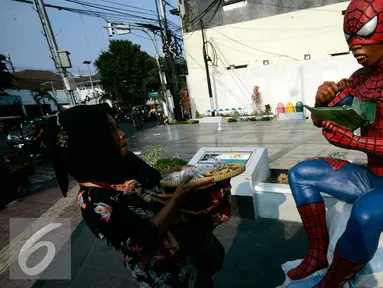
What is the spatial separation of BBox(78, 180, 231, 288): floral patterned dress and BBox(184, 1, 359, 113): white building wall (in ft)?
46.3

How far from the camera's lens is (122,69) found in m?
23.7

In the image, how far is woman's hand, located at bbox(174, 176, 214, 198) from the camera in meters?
1.37

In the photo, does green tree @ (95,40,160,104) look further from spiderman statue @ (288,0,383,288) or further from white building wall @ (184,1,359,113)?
spiderman statue @ (288,0,383,288)

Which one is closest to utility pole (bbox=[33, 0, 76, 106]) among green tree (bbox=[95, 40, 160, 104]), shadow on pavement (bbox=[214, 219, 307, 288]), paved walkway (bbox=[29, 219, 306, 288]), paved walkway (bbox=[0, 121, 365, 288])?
paved walkway (bbox=[0, 121, 365, 288])

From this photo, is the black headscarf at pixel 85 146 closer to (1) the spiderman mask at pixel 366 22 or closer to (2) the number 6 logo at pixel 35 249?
(1) the spiderman mask at pixel 366 22

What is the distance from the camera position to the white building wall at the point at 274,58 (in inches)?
529

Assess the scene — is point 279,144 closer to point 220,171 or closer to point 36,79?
point 220,171

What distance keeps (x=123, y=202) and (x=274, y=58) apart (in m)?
15.8

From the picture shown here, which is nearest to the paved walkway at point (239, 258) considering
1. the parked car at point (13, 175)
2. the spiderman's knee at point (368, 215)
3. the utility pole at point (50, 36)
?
the spiderman's knee at point (368, 215)

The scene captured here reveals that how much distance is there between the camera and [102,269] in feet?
10.3

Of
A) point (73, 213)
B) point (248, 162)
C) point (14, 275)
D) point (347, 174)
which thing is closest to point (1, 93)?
point (73, 213)

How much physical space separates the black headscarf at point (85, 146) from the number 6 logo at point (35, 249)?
274 centimetres

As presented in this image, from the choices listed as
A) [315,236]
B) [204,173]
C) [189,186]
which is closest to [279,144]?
[315,236]

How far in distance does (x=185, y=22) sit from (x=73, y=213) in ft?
50.2
